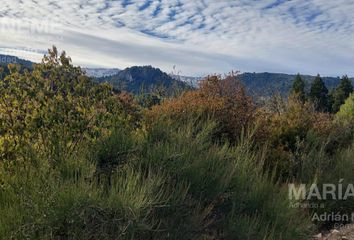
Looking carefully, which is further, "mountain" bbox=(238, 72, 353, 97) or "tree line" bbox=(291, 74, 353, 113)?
"tree line" bbox=(291, 74, 353, 113)

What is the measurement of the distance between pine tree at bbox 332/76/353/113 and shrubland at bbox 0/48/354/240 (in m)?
43.4

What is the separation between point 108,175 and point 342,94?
157ft

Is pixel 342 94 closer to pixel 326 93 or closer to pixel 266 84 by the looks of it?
pixel 326 93

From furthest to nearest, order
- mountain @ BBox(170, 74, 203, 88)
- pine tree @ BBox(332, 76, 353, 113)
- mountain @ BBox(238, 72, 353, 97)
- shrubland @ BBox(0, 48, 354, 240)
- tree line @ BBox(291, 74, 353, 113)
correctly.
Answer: tree line @ BBox(291, 74, 353, 113)
pine tree @ BBox(332, 76, 353, 113)
mountain @ BBox(238, 72, 353, 97)
mountain @ BBox(170, 74, 203, 88)
shrubland @ BBox(0, 48, 354, 240)

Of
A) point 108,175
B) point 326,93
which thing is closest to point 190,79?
point 108,175

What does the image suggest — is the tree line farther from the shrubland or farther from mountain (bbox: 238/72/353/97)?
the shrubland

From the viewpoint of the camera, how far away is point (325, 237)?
5914mm

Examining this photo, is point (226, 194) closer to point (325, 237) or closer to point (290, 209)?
point (290, 209)

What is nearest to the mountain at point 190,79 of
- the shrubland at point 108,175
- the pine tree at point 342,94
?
the shrubland at point 108,175

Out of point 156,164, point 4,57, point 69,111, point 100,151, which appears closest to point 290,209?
point 156,164

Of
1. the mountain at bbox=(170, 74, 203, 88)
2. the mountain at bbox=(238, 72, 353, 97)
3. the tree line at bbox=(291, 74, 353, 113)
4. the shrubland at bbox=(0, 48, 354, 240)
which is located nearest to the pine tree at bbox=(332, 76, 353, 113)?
the tree line at bbox=(291, 74, 353, 113)

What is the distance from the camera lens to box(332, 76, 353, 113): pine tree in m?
46.4

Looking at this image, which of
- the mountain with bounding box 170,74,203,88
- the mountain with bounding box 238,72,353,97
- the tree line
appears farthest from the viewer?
the tree line

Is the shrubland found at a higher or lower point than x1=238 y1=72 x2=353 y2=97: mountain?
lower
